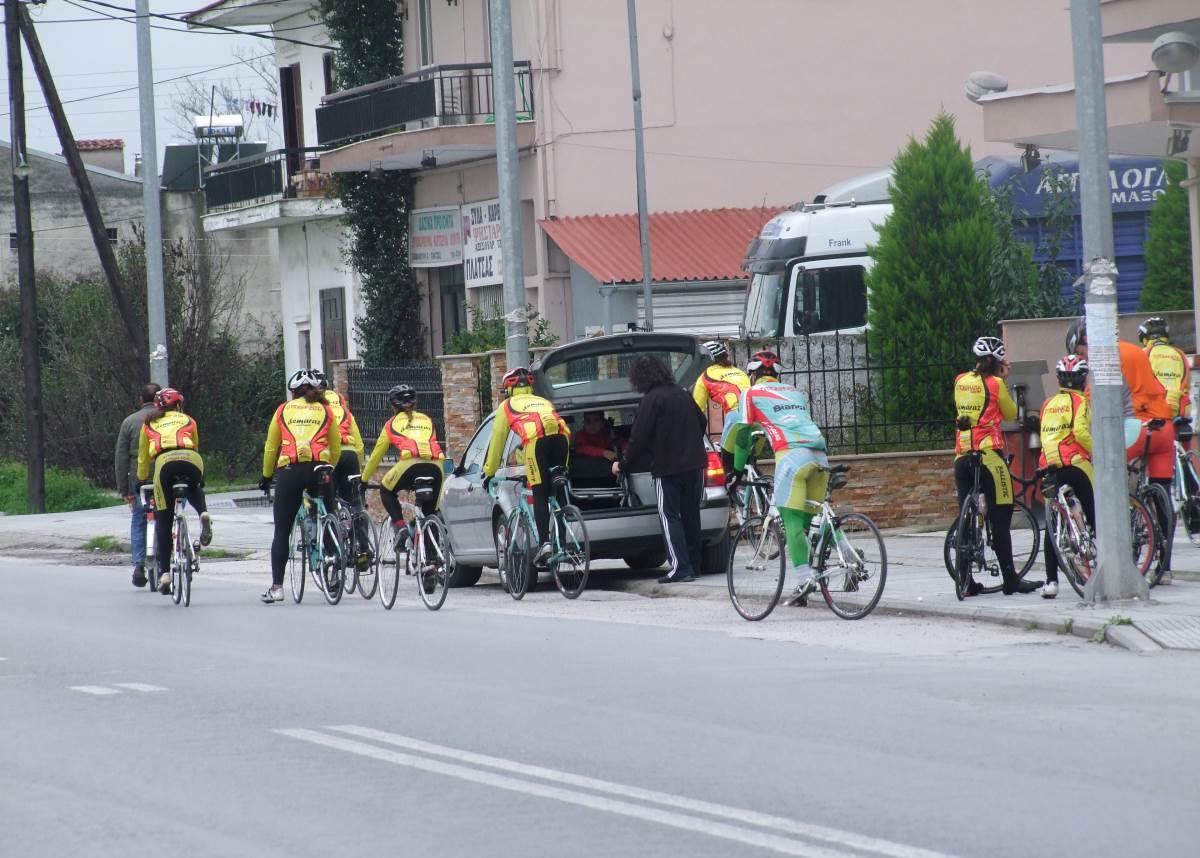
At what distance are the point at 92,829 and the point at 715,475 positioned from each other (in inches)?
383

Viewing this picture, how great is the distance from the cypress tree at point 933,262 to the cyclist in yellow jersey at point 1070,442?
8129mm

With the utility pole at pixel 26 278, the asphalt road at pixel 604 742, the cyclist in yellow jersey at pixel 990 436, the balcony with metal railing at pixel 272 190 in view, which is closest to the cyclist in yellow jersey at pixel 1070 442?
the cyclist in yellow jersey at pixel 990 436

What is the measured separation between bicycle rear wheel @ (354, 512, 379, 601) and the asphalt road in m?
2.24

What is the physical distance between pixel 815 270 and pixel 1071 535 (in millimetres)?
11394

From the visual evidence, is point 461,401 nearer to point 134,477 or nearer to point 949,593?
point 134,477

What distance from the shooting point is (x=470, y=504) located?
16.6 meters

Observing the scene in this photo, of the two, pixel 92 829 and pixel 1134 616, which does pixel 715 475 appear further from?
pixel 92 829

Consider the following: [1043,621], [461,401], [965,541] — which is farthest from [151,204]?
[1043,621]

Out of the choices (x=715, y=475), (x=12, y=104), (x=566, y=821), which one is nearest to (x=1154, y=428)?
(x=715, y=475)

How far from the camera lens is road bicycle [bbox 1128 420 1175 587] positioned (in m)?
13.3

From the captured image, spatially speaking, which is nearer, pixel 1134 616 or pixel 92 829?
pixel 92 829

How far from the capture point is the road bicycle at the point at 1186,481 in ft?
49.3

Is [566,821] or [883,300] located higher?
[883,300]

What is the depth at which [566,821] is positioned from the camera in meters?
6.92
